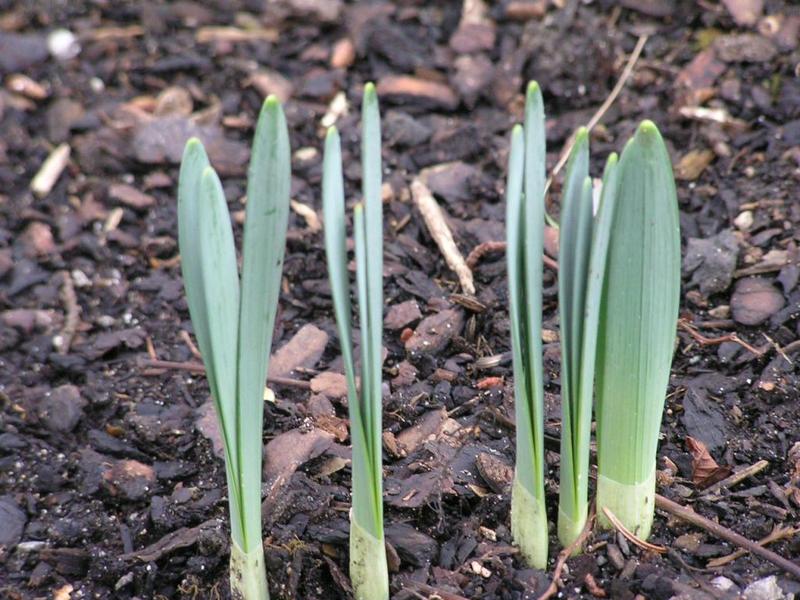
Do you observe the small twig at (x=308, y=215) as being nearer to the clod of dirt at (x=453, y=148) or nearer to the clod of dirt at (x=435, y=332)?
the clod of dirt at (x=453, y=148)

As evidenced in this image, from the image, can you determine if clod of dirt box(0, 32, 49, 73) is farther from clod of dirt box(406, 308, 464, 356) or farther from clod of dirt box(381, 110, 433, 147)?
clod of dirt box(406, 308, 464, 356)

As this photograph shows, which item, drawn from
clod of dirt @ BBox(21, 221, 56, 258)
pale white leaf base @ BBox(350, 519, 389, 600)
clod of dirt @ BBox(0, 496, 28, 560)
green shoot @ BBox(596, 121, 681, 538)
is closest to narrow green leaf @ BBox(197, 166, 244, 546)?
pale white leaf base @ BBox(350, 519, 389, 600)

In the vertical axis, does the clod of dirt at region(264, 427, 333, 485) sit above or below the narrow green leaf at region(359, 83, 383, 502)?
below

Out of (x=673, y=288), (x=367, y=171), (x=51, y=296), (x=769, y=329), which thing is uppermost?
(x=367, y=171)

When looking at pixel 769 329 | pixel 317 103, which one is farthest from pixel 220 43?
pixel 769 329

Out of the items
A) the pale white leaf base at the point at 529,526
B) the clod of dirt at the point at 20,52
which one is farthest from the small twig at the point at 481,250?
the clod of dirt at the point at 20,52

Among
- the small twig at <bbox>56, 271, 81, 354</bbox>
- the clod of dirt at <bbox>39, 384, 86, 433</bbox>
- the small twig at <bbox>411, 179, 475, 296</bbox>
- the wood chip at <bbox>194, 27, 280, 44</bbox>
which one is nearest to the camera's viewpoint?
the clod of dirt at <bbox>39, 384, 86, 433</bbox>

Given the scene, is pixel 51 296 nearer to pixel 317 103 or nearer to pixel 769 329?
pixel 317 103
